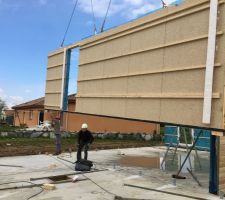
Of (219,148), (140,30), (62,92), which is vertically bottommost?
(219,148)

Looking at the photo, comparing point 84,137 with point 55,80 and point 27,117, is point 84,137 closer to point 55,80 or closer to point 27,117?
point 55,80

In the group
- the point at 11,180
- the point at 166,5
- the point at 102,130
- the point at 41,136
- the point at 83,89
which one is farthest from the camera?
the point at 102,130

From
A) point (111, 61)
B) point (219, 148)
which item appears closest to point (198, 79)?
point (219, 148)

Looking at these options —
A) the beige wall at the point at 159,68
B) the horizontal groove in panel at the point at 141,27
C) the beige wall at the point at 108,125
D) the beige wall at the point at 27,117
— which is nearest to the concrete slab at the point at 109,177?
the beige wall at the point at 159,68

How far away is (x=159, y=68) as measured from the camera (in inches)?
421

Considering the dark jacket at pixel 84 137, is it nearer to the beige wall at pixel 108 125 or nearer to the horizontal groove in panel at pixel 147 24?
the horizontal groove in panel at pixel 147 24

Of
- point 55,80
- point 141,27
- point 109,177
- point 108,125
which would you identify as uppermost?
point 141,27

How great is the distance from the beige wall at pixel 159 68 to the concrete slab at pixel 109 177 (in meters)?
A: 2.01

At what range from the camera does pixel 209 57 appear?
29.6 feet

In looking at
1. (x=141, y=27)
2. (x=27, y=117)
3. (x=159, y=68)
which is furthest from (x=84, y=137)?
(x=27, y=117)

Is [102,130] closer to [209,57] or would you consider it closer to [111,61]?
[111,61]

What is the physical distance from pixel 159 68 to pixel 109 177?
3.94 meters

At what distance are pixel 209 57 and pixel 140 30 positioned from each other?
311 cm

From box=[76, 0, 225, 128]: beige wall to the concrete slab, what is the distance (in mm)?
2010
